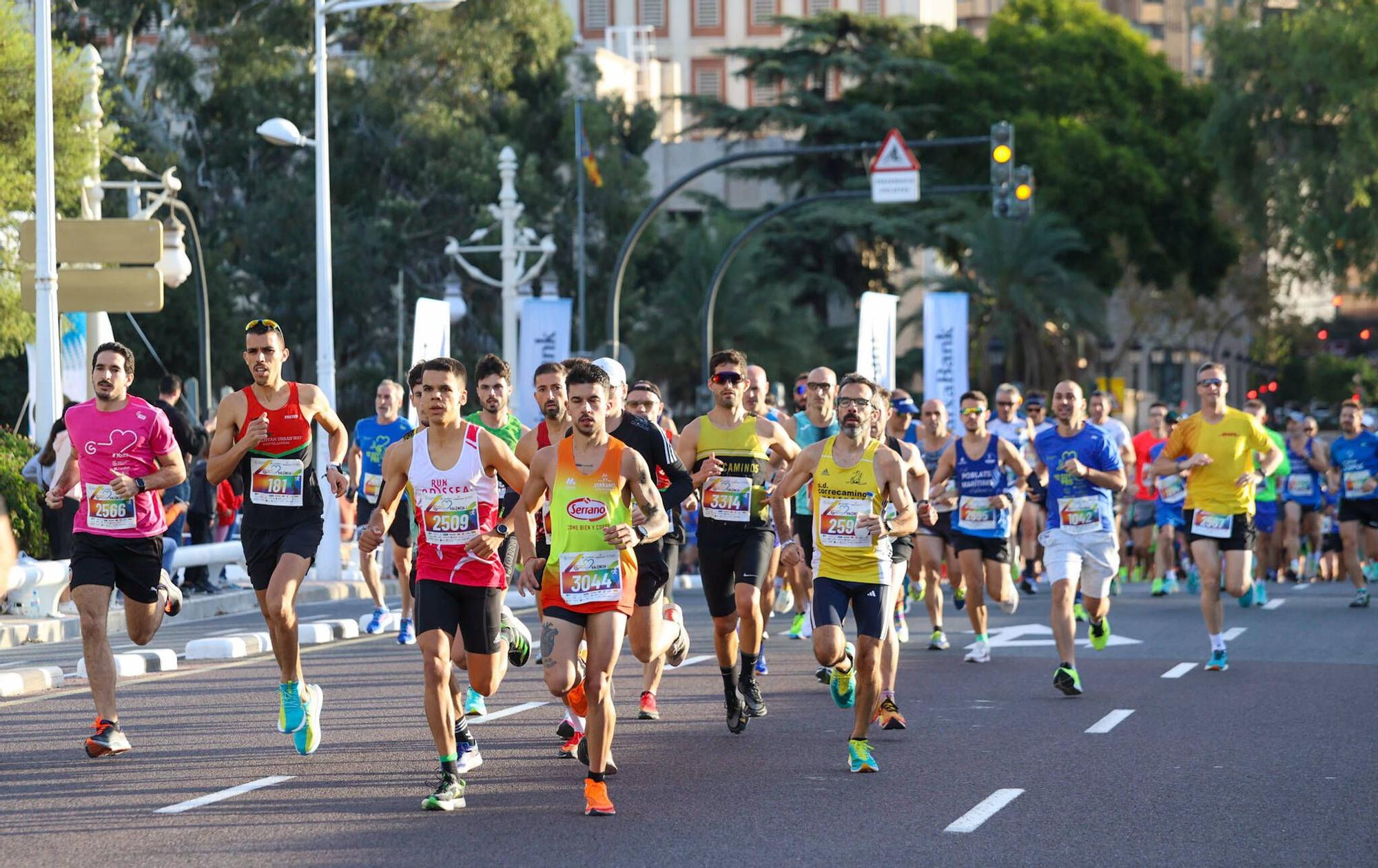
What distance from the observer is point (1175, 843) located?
816 centimetres

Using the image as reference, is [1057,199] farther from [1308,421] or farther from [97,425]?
[97,425]

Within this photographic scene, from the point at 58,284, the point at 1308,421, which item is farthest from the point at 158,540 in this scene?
the point at 1308,421

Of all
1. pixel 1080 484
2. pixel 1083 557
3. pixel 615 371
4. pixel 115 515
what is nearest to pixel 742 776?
pixel 615 371

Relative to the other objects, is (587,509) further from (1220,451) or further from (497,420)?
(1220,451)

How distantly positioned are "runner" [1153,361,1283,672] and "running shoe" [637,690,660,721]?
186 inches

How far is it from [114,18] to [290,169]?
7.30 meters

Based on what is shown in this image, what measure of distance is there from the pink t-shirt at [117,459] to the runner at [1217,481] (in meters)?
7.29

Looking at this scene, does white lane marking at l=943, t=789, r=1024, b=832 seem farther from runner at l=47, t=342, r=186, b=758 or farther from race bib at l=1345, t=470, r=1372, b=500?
race bib at l=1345, t=470, r=1372, b=500

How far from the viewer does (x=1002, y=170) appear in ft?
90.3

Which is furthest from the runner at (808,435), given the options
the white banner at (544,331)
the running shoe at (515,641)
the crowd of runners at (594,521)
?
the white banner at (544,331)

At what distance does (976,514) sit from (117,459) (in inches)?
269

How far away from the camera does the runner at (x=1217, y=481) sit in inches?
585

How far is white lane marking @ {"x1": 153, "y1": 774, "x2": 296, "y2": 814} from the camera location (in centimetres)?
878

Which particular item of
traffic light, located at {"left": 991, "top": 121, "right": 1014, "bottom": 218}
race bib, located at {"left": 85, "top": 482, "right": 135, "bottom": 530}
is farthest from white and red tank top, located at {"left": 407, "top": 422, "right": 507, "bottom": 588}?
traffic light, located at {"left": 991, "top": 121, "right": 1014, "bottom": 218}
